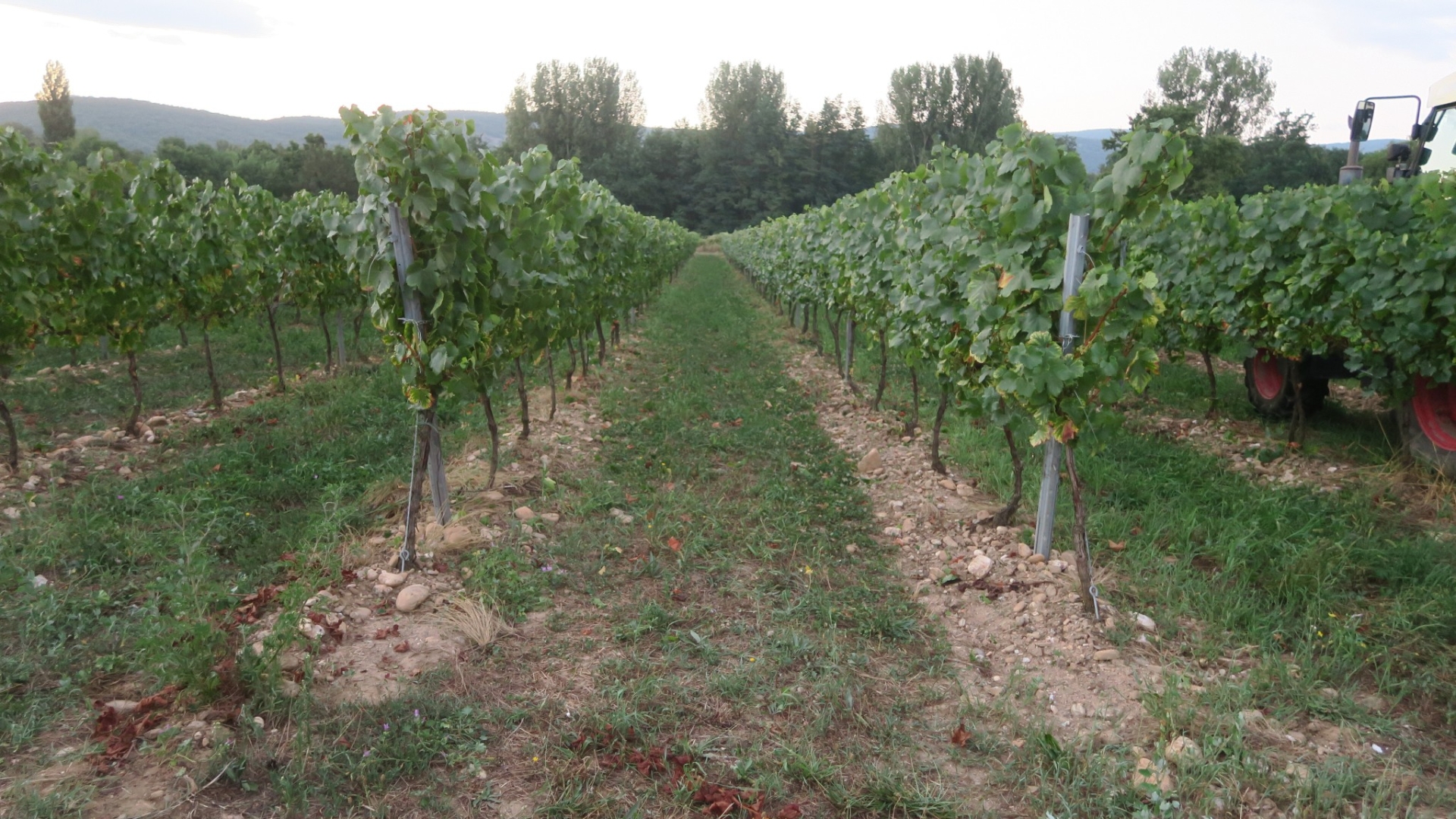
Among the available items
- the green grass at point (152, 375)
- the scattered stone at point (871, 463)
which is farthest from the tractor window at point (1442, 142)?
the green grass at point (152, 375)

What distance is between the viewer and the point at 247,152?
1791 inches

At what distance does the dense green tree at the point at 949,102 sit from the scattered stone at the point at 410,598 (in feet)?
196

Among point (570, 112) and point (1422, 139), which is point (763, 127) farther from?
point (1422, 139)

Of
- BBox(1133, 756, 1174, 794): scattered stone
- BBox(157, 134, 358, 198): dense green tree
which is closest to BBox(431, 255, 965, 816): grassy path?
BBox(1133, 756, 1174, 794): scattered stone

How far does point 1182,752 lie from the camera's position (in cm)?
296

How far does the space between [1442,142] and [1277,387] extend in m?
2.57

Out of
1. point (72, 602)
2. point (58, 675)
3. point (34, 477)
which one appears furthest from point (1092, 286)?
point (34, 477)

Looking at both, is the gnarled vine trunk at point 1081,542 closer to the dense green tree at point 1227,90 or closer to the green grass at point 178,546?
the green grass at point 178,546

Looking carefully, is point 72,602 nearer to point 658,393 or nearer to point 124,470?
point 124,470

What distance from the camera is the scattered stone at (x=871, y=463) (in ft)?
21.8

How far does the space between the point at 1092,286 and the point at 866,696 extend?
215cm

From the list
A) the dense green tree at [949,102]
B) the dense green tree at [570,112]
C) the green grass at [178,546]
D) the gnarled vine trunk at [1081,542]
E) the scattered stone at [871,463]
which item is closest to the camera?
the green grass at [178,546]

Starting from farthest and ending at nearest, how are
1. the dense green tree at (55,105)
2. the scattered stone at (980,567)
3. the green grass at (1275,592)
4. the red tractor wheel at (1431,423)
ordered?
the dense green tree at (55,105) → the red tractor wheel at (1431,423) → the scattered stone at (980,567) → the green grass at (1275,592)

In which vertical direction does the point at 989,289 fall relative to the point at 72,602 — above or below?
above
